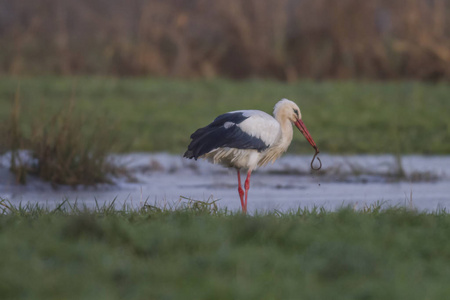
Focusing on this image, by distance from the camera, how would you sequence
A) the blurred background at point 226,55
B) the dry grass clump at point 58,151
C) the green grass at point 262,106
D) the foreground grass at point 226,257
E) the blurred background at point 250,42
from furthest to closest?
1. the blurred background at point 250,42
2. the blurred background at point 226,55
3. the green grass at point 262,106
4. the dry grass clump at point 58,151
5. the foreground grass at point 226,257

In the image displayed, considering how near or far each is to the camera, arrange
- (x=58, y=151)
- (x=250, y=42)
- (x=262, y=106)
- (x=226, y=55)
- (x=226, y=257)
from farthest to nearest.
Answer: (x=226, y=55), (x=250, y=42), (x=262, y=106), (x=58, y=151), (x=226, y=257)

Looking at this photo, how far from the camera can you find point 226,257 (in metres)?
4.25

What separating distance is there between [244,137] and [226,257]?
108 inches

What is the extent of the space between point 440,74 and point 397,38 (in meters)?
1.40

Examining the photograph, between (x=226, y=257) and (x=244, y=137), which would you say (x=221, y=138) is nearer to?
(x=244, y=137)

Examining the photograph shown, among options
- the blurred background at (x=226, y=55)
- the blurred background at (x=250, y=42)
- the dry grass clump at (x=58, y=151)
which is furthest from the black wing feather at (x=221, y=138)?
→ the blurred background at (x=250, y=42)

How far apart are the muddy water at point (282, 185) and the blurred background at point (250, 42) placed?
8.83 meters

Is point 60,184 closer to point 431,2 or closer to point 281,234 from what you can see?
point 281,234

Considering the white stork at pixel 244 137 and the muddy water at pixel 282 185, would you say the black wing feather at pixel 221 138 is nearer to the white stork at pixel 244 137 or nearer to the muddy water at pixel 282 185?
the white stork at pixel 244 137

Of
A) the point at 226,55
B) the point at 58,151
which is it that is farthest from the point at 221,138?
the point at 226,55

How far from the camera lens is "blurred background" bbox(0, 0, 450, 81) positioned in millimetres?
20375

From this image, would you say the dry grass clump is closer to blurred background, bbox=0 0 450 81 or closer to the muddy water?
the muddy water

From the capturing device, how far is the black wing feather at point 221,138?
6.70 m

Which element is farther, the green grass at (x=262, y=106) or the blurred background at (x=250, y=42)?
the blurred background at (x=250, y=42)
